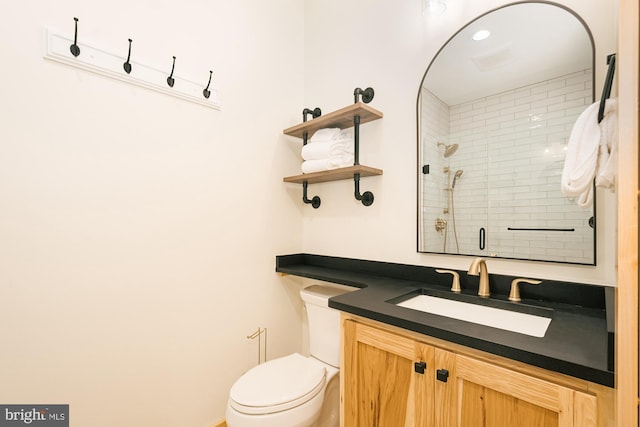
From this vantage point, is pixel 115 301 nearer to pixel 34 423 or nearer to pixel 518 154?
pixel 34 423

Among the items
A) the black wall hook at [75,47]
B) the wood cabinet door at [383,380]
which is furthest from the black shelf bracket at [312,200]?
the black wall hook at [75,47]

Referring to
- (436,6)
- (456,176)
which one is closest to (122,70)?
(436,6)

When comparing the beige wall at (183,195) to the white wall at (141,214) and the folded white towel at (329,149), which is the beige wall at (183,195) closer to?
the white wall at (141,214)

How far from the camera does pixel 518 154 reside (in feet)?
3.97

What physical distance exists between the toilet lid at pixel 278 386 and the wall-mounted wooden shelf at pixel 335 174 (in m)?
1.05

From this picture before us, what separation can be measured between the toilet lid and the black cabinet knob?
66 centimetres

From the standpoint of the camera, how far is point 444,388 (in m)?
0.89

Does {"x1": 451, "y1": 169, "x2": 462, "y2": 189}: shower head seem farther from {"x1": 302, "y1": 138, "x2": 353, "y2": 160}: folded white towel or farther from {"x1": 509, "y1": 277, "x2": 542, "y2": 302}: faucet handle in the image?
{"x1": 302, "y1": 138, "x2": 353, "y2": 160}: folded white towel

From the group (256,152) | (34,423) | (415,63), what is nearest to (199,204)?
(256,152)

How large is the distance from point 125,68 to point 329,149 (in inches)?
40.6

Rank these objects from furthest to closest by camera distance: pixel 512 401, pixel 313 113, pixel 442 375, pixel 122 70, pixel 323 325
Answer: pixel 313 113 → pixel 323 325 → pixel 122 70 → pixel 442 375 → pixel 512 401

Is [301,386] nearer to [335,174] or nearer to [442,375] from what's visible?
[442,375]

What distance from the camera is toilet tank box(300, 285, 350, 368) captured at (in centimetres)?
158

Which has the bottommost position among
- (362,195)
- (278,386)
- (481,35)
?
(278,386)
